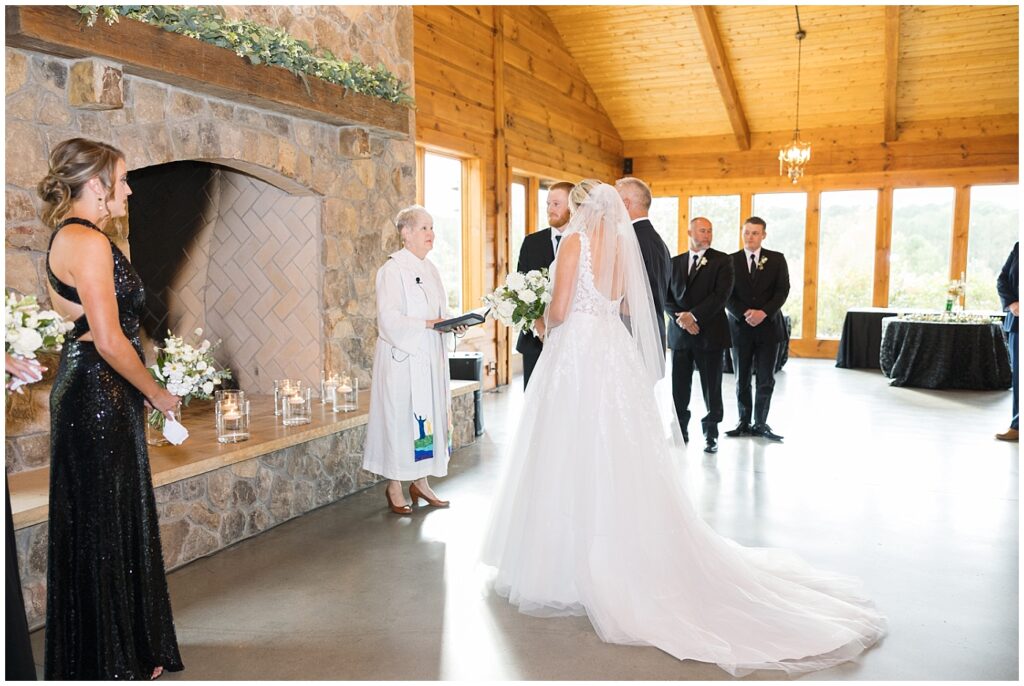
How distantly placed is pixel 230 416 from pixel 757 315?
12.3ft

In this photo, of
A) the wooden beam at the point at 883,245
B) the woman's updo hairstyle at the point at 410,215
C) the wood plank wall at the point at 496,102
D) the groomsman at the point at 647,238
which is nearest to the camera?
the woman's updo hairstyle at the point at 410,215

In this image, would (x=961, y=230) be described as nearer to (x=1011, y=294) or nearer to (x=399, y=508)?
(x=1011, y=294)

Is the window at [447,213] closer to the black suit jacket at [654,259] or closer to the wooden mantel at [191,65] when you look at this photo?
the wooden mantel at [191,65]

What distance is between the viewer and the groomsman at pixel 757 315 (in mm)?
5816

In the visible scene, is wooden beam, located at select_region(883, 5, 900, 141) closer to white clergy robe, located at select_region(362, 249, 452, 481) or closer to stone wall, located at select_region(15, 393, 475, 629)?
white clergy robe, located at select_region(362, 249, 452, 481)

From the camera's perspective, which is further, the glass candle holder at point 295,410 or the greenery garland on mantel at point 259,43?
the glass candle holder at point 295,410

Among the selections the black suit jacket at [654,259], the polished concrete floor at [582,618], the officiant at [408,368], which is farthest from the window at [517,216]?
the officiant at [408,368]

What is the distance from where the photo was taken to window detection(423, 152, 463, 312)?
7750 mm

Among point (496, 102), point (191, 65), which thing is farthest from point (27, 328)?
point (496, 102)

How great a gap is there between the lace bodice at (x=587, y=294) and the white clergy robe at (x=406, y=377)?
116 centimetres

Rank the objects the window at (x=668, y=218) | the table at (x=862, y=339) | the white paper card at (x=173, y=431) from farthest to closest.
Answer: the window at (x=668, y=218) < the table at (x=862, y=339) < the white paper card at (x=173, y=431)

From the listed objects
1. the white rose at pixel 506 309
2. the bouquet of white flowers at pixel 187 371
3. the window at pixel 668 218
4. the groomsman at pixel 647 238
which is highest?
the window at pixel 668 218

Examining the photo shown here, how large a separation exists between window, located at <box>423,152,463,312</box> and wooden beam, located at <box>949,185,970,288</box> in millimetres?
7026

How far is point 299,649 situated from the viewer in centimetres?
266
